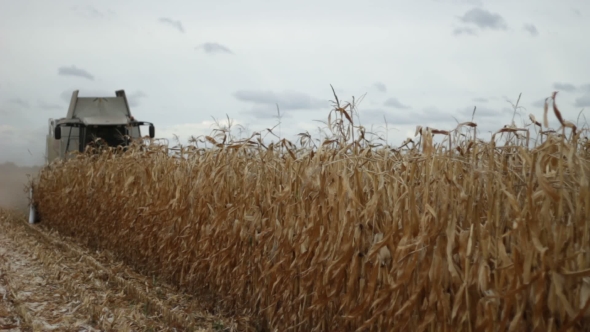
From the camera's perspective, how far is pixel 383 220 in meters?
3.69

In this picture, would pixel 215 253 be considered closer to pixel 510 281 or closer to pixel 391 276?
pixel 391 276

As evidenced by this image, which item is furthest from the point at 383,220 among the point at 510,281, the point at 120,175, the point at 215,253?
the point at 120,175

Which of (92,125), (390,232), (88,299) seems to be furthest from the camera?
(92,125)

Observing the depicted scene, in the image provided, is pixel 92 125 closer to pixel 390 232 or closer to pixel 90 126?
pixel 90 126

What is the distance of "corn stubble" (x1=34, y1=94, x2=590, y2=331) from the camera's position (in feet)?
9.34

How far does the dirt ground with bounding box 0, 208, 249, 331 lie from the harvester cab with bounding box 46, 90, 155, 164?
4400mm

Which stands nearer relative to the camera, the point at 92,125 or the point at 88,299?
the point at 88,299

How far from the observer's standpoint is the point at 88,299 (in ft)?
19.8

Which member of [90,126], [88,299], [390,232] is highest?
[90,126]

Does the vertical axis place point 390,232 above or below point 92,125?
below

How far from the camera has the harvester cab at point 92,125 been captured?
42.6 feet

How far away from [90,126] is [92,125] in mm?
115

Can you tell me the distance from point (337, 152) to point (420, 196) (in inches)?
37.6

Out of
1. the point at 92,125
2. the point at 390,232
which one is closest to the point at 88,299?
the point at 390,232
